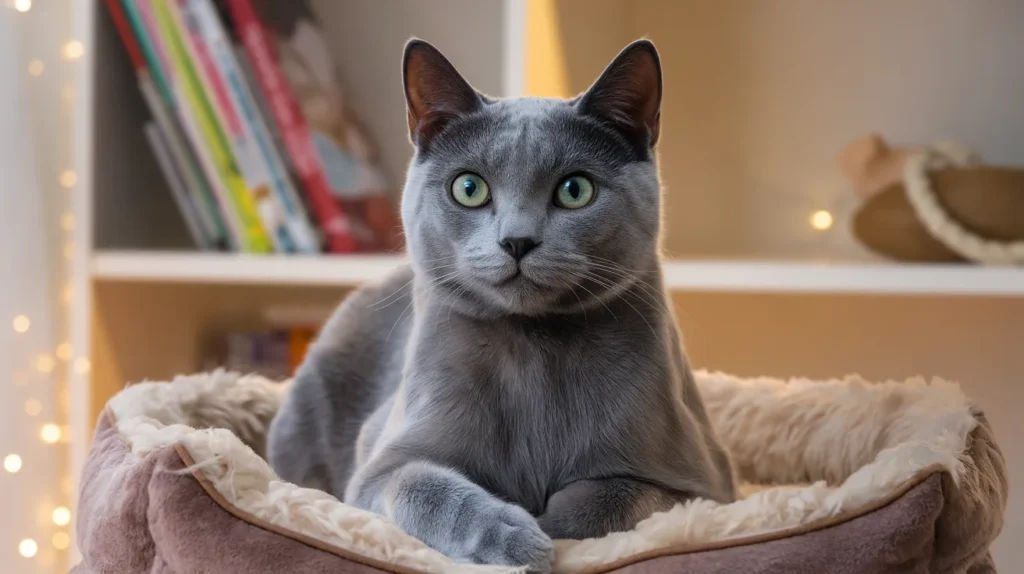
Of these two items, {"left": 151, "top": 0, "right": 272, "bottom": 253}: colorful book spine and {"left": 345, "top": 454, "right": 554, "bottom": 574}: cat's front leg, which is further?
{"left": 151, "top": 0, "right": 272, "bottom": 253}: colorful book spine

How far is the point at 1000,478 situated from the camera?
34.8 inches

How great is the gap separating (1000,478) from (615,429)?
0.37 metres

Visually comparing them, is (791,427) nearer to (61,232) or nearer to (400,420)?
(400,420)

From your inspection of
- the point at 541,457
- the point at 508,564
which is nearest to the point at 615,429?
the point at 541,457

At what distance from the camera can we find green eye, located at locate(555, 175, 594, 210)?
0.80 m

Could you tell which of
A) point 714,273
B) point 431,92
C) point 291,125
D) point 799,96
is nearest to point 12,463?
point 291,125

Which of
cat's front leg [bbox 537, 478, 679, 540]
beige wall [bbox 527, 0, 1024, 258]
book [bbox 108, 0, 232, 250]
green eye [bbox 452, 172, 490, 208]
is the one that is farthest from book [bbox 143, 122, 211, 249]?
cat's front leg [bbox 537, 478, 679, 540]

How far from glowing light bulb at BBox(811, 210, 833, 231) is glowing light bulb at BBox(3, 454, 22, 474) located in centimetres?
127

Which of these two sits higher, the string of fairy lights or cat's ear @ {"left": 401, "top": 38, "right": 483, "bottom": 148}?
cat's ear @ {"left": 401, "top": 38, "right": 483, "bottom": 148}

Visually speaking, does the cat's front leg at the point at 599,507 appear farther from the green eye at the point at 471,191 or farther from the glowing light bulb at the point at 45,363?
the glowing light bulb at the point at 45,363

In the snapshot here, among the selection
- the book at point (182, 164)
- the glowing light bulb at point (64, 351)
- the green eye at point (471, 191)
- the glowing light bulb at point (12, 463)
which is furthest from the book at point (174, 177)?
the green eye at point (471, 191)

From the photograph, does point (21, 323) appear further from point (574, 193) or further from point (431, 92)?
point (574, 193)

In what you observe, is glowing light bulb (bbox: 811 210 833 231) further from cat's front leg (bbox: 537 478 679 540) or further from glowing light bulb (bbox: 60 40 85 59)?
glowing light bulb (bbox: 60 40 85 59)

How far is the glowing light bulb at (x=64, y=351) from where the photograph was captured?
1431 millimetres
